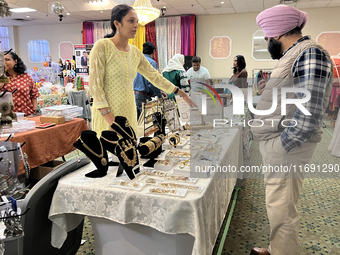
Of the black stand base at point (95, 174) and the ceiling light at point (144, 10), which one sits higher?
the ceiling light at point (144, 10)

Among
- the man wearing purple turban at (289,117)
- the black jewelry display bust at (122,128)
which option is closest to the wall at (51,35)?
the black jewelry display bust at (122,128)

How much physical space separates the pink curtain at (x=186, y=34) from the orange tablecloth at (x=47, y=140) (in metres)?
6.32

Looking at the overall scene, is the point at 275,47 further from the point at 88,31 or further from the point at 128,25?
→ the point at 88,31

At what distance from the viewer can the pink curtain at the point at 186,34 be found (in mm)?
8523

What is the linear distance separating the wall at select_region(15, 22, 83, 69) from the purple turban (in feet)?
33.0

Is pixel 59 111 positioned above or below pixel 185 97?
below

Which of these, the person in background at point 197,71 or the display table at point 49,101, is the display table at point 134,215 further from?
the person in background at point 197,71

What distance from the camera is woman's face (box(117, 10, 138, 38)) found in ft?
5.53

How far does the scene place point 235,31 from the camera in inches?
326

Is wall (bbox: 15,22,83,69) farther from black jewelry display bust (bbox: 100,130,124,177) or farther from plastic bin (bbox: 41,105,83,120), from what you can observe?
black jewelry display bust (bbox: 100,130,124,177)

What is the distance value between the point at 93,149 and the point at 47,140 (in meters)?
1.52

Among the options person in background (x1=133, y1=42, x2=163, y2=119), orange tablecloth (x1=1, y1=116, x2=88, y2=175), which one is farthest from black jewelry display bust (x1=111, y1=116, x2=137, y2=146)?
person in background (x1=133, y1=42, x2=163, y2=119)

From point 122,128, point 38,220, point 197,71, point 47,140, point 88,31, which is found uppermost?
point 88,31

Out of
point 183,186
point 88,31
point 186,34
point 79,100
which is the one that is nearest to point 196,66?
point 79,100
